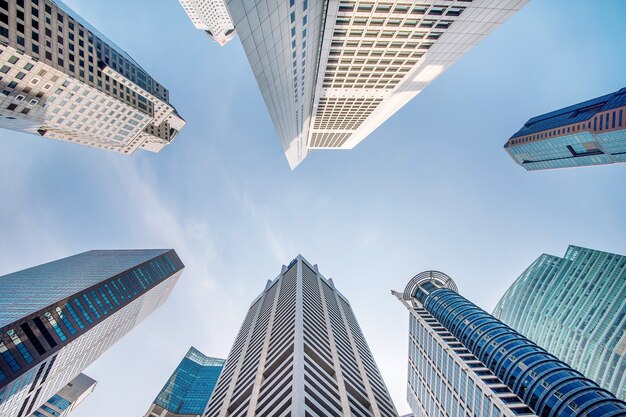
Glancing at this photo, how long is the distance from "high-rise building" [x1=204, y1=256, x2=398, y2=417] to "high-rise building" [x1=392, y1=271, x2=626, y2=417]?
21.2m

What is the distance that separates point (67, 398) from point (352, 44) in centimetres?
15257

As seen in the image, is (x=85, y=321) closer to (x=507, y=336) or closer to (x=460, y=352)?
(x=460, y=352)

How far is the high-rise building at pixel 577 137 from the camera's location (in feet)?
315

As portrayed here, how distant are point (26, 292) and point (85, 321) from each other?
23174 millimetres

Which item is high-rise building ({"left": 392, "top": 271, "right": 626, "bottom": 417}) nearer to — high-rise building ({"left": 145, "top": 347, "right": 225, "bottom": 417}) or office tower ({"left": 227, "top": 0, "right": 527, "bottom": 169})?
office tower ({"left": 227, "top": 0, "right": 527, "bottom": 169})

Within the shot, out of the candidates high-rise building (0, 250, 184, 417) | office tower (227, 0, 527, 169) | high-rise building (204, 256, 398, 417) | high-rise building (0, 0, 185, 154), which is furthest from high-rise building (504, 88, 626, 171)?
high-rise building (0, 250, 184, 417)

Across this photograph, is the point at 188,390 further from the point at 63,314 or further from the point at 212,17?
the point at 212,17

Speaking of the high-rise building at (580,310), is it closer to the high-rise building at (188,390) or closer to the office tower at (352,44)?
the office tower at (352,44)

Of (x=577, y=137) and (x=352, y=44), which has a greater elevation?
(x=352, y=44)

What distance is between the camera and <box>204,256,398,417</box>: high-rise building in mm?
37781

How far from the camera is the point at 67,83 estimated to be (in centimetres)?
6769

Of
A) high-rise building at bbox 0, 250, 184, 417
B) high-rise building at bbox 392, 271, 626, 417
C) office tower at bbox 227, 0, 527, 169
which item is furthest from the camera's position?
high-rise building at bbox 0, 250, 184, 417

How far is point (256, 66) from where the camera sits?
114 feet

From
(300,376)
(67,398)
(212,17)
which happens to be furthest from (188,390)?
(212,17)
